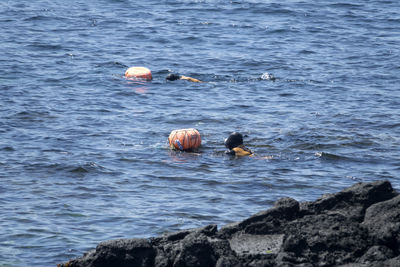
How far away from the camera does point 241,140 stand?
15438mm

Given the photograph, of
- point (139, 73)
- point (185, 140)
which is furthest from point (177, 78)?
point (185, 140)

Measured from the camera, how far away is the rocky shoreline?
7727 mm

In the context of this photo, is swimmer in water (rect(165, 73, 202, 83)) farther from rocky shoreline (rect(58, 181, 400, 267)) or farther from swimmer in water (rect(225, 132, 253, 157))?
rocky shoreline (rect(58, 181, 400, 267))

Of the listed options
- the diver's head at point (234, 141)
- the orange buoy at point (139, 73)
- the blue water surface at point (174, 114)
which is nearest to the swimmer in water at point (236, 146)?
the diver's head at point (234, 141)

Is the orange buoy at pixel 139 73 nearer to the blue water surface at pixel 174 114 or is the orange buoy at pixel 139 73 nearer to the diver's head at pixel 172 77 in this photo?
the blue water surface at pixel 174 114

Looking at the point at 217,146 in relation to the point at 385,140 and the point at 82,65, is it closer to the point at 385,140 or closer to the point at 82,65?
the point at 385,140

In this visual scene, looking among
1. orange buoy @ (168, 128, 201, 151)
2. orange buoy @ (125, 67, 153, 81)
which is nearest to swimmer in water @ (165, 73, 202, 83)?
orange buoy @ (125, 67, 153, 81)

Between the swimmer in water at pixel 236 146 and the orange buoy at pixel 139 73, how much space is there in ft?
26.4

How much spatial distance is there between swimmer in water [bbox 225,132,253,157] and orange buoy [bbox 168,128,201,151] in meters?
0.78

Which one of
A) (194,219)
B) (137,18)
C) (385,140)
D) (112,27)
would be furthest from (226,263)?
(137,18)

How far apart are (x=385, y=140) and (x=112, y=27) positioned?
58.8ft

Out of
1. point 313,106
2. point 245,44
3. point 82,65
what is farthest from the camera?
point 245,44

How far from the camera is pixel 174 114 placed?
18.9 meters

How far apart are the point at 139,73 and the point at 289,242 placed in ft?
51.4
